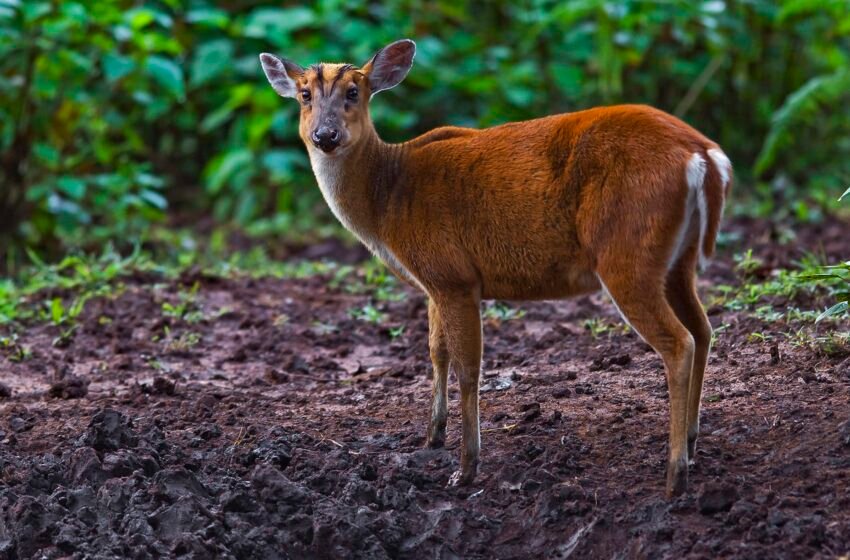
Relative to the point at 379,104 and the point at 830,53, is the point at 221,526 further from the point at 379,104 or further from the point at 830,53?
the point at 830,53

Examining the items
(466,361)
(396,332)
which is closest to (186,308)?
(396,332)

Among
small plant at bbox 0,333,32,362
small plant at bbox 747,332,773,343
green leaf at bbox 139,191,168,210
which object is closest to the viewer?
small plant at bbox 747,332,773,343

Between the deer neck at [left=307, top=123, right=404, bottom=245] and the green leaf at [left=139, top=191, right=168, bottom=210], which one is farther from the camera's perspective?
the green leaf at [left=139, top=191, right=168, bottom=210]

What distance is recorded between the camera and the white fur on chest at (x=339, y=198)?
523cm

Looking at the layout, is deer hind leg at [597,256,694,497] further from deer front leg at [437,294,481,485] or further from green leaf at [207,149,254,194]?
green leaf at [207,149,254,194]

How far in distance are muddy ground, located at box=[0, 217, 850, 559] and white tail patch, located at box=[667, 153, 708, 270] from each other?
2.89ft

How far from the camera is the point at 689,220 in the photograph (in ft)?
14.5

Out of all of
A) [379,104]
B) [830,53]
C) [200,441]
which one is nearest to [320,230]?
[379,104]

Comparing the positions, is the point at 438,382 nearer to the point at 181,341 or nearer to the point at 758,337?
the point at 758,337

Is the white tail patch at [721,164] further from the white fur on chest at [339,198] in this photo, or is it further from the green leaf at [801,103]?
the green leaf at [801,103]

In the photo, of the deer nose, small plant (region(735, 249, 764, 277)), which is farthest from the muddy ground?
the deer nose

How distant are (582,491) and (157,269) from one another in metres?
4.75

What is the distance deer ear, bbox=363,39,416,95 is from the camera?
5512 millimetres

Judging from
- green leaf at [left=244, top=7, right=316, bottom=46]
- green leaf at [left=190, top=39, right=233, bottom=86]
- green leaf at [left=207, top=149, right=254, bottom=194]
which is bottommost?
green leaf at [left=207, top=149, right=254, bottom=194]
